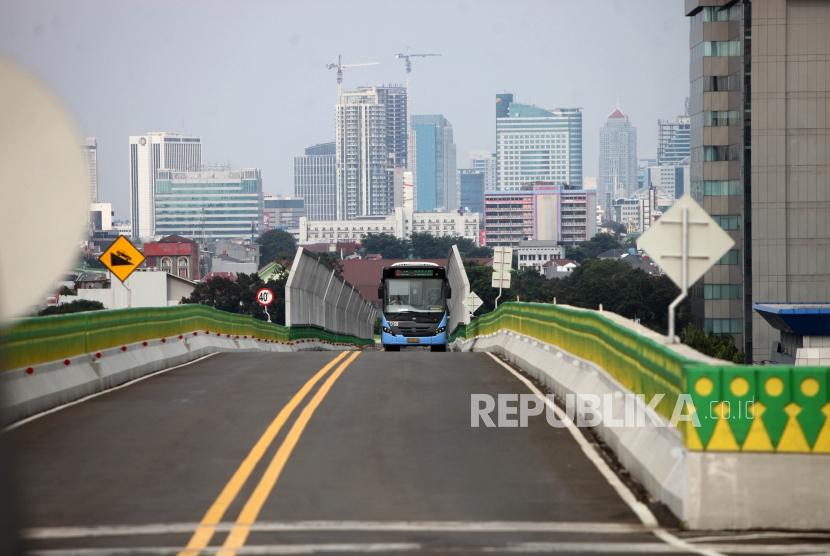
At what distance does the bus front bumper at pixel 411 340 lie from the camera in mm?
44812

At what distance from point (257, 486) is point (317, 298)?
166 feet

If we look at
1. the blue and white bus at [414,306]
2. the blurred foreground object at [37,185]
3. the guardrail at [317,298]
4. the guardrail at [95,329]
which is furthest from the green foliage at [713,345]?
the blurred foreground object at [37,185]

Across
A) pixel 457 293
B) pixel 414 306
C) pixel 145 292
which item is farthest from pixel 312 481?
pixel 145 292

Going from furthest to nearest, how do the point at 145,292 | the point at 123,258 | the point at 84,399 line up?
the point at 145,292 → the point at 123,258 → the point at 84,399

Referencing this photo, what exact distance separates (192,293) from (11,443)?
13452cm

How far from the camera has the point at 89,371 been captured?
19.3 metres

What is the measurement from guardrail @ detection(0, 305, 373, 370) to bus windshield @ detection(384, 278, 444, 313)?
10266mm

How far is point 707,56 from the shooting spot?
110 metres

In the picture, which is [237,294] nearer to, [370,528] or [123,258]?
[123,258]

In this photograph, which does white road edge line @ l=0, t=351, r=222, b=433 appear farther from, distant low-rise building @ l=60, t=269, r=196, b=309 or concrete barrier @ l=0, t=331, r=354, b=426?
distant low-rise building @ l=60, t=269, r=196, b=309

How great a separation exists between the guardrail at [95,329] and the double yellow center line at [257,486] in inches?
78.0

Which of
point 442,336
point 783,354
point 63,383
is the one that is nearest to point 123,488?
point 63,383

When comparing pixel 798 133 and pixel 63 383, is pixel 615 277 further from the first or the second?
pixel 63 383

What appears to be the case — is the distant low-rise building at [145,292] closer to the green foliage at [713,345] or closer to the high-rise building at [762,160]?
the green foliage at [713,345]
